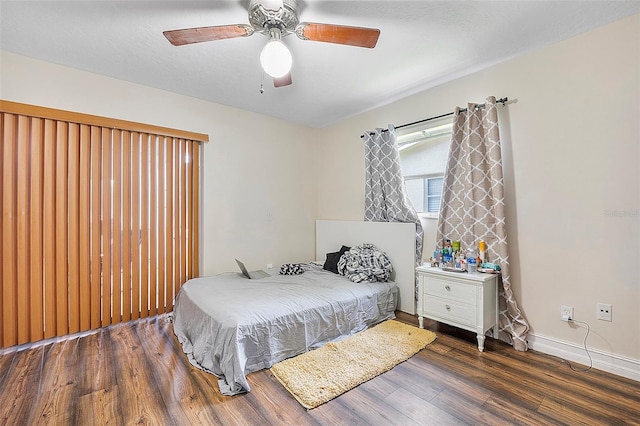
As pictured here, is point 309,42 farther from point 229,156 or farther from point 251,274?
point 251,274

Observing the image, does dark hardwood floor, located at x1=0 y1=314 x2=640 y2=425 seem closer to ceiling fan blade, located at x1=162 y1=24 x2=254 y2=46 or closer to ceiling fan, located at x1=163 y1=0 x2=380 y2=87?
ceiling fan, located at x1=163 y1=0 x2=380 y2=87

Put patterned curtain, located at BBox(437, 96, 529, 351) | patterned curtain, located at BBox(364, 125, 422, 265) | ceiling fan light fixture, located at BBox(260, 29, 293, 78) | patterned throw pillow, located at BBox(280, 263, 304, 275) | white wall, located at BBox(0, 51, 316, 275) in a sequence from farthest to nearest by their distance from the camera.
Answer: patterned throw pillow, located at BBox(280, 263, 304, 275) → patterned curtain, located at BBox(364, 125, 422, 265) → white wall, located at BBox(0, 51, 316, 275) → patterned curtain, located at BBox(437, 96, 529, 351) → ceiling fan light fixture, located at BBox(260, 29, 293, 78)

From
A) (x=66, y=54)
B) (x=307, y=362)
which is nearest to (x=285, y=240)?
(x=307, y=362)

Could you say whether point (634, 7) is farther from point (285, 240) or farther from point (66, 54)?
point (66, 54)

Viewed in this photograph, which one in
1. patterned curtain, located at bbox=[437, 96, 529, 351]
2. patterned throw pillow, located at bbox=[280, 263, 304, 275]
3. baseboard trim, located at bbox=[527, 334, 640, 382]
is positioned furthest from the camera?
patterned throw pillow, located at bbox=[280, 263, 304, 275]

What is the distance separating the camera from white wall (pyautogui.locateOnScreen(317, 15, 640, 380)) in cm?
195

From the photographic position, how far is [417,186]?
10.9 ft

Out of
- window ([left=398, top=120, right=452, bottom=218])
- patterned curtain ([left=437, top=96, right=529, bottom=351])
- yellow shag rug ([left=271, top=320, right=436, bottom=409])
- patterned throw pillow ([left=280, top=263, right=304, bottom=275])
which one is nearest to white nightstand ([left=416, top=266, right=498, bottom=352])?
patterned curtain ([left=437, top=96, right=529, bottom=351])

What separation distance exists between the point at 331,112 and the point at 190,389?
341 cm

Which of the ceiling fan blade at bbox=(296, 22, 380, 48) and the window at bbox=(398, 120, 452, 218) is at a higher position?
the ceiling fan blade at bbox=(296, 22, 380, 48)

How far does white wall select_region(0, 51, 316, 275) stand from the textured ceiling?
166mm

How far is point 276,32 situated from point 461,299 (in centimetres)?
253

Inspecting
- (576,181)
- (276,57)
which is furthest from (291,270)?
(576,181)

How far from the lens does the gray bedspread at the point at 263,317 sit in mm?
1962
